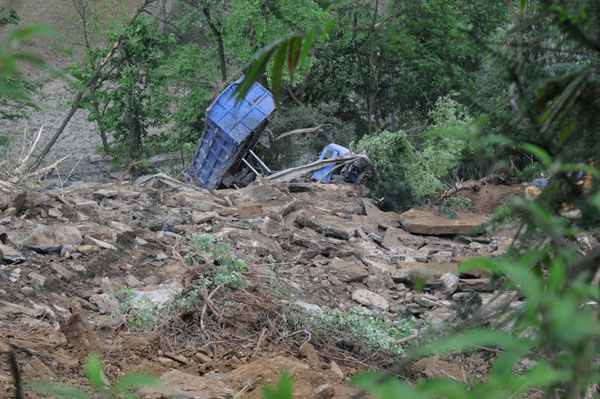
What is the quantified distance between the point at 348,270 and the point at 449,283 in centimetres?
125

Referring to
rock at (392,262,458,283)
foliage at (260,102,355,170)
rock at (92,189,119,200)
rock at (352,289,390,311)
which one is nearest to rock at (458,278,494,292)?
rock at (392,262,458,283)

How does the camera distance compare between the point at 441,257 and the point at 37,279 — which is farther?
the point at 441,257

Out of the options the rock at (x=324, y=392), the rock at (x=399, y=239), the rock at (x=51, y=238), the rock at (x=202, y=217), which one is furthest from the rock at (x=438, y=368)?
the rock at (x=399, y=239)

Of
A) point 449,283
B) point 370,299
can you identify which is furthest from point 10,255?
point 449,283

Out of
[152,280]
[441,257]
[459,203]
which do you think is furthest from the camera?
[459,203]

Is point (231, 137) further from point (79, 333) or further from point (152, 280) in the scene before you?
point (79, 333)

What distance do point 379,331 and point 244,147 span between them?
1037 cm

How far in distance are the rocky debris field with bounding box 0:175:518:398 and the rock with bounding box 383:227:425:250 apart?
1.5 inches

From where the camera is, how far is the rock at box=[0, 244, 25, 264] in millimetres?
5949

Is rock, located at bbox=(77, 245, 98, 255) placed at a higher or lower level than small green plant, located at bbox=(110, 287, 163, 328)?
lower

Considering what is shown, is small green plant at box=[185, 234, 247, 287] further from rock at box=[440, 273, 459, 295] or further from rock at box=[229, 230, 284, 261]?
rock at box=[440, 273, 459, 295]

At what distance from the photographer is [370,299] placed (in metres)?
7.14

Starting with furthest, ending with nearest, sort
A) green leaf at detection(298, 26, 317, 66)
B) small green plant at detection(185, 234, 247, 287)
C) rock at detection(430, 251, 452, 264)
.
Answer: rock at detection(430, 251, 452, 264), small green plant at detection(185, 234, 247, 287), green leaf at detection(298, 26, 317, 66)

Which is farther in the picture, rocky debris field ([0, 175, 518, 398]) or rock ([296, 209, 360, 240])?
rock ([296, 209, 360, 240])
